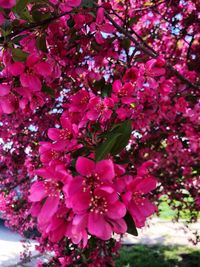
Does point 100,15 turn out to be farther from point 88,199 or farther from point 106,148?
point 88,199

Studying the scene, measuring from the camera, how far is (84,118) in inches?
58.9

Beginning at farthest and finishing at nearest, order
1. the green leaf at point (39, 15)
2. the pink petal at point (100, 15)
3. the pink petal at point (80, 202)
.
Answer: the pink petal at point (100, 15) → the green leaf at point (39, 15) → the pink petal at point (80, 202)

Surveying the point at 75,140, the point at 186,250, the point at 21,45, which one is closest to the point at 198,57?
the point at 21,45

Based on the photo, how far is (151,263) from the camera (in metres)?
5.96

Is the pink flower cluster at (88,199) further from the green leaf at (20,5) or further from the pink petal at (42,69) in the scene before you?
the green leaf at (20,5)

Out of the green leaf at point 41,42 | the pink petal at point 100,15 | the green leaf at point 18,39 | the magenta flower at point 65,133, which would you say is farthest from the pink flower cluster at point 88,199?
the pink petal at point 100,15

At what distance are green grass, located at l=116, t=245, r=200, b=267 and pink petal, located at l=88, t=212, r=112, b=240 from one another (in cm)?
488

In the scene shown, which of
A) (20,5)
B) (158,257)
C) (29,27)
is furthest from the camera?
(158,257)

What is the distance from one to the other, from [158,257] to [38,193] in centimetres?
564

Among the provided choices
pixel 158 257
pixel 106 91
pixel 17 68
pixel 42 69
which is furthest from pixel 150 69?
pixel 158 257

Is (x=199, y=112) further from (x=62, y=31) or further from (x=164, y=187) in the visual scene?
(x=164, y=187)

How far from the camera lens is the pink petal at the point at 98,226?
1.06m

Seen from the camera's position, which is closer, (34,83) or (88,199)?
(88,199)

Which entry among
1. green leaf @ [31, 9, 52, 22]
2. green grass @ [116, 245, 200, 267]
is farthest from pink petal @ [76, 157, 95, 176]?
green grass @ [116, 245, 200, 267]
